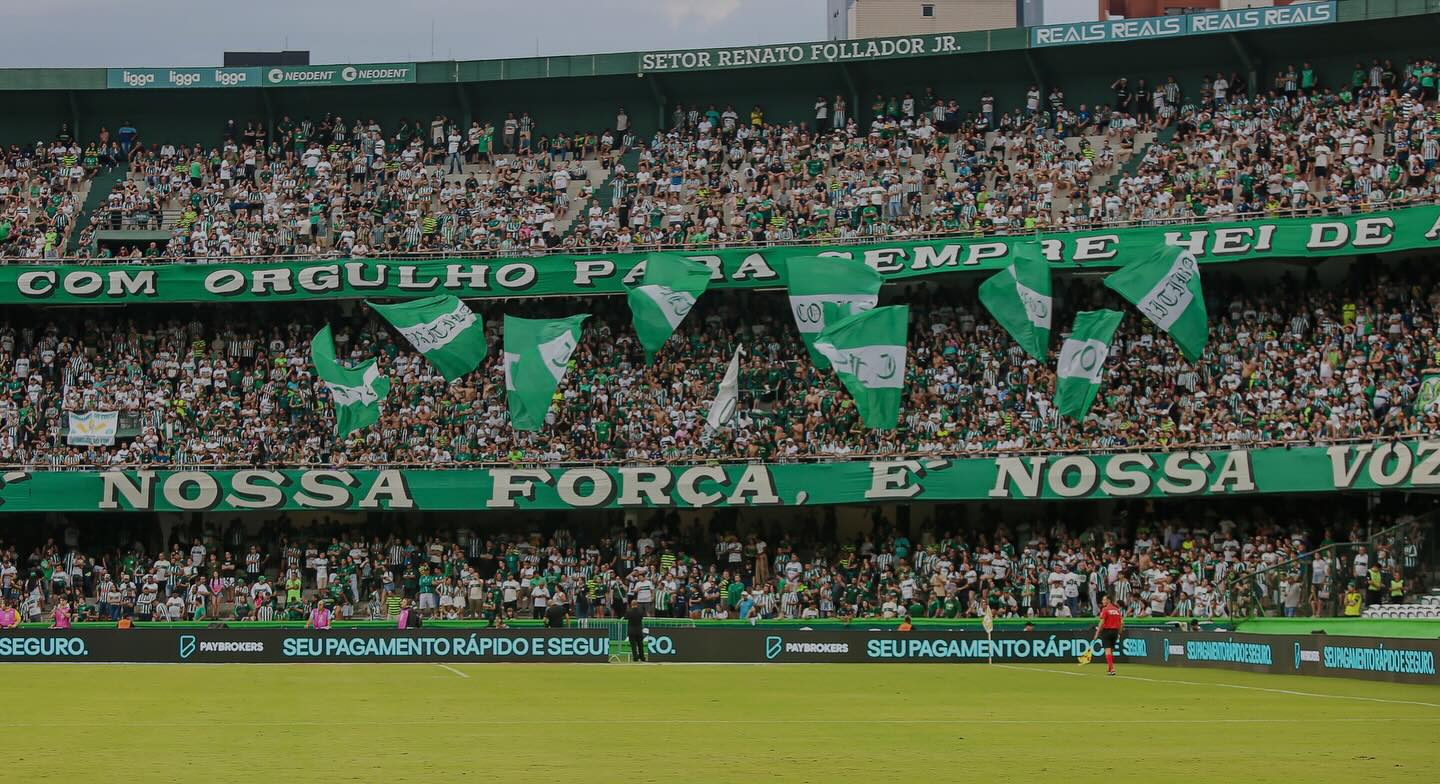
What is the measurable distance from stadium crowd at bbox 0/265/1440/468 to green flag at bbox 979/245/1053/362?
379 cm

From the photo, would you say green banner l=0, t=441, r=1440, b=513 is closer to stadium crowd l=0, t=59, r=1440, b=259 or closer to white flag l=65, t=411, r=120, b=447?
white flag l=65, t=411, r=120, b=447

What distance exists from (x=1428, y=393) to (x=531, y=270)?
23.6 meters

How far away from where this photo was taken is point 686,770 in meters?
15.2

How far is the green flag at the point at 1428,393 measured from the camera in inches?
1609

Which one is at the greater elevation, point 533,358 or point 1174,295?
point 1174,295

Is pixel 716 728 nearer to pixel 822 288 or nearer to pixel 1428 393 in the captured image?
pixel 822 288

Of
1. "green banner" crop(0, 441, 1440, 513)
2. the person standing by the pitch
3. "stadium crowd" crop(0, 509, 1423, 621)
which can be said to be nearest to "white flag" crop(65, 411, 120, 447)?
"green banner" crop(0, 441, 1440, 513)

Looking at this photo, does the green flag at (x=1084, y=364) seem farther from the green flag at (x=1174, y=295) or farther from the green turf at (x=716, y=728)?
the green turf at (x=716, y=728)

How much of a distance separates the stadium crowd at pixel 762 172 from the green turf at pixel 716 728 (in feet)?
64.4

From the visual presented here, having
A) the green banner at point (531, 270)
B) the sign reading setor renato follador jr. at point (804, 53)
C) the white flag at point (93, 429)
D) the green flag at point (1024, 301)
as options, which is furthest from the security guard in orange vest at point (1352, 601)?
the white flag at point (93, 429)

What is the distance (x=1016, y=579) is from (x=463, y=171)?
76.5 ft

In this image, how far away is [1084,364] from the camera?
40.8 metres

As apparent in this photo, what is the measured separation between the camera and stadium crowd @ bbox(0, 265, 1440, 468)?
43.8 meters

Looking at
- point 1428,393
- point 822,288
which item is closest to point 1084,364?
point 822,288
